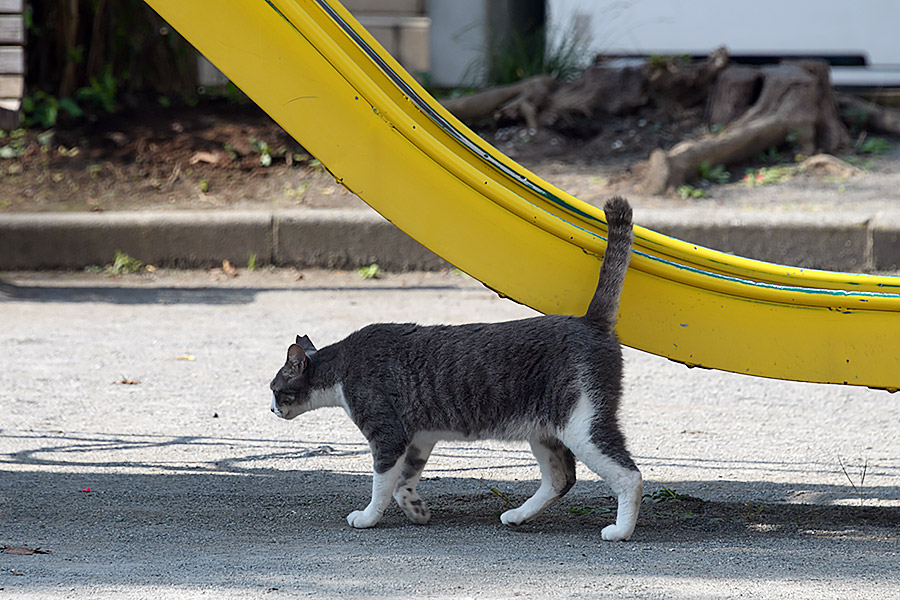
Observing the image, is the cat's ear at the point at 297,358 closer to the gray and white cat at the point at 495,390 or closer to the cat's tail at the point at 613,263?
the gray and white cat at the point at 495,390

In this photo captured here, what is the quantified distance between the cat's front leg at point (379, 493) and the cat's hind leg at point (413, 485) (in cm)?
9

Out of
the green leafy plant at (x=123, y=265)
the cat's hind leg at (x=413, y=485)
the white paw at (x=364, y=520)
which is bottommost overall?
the green leafy plant at (x=123, y=265)

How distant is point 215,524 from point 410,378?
78cm

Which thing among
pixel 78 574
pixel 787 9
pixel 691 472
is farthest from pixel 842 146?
pixel 78 574

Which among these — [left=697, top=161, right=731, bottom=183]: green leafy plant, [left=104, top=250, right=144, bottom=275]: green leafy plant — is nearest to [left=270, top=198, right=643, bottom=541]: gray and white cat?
[left=104, top=250, right=144, bottom=275]: green leafy plant

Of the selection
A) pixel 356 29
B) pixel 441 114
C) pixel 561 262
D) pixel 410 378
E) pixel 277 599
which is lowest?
pixel 277 599

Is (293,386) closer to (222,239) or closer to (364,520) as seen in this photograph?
(364,520)

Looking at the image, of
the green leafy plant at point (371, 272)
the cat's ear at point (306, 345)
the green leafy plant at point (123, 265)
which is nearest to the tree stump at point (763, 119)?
the green leafy plant at point (371, 272)

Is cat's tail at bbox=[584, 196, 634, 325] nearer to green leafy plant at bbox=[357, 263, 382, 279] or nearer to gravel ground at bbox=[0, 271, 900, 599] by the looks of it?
gravel ground at bbox=[0, 271, 900, 599]

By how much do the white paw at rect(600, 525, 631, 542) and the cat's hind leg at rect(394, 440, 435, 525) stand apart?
60 centimetres

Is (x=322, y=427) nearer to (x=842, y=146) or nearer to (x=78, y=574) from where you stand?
(x=78, y=574)

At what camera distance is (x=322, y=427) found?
454 centimetres

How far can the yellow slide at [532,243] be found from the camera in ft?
10.7

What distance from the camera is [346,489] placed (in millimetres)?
3750
